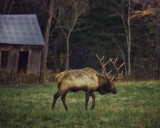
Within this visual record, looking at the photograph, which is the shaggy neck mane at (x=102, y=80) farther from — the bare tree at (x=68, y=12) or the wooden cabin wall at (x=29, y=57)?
the bare tree at (x=68, y=12)

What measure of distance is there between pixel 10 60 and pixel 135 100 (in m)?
15.4

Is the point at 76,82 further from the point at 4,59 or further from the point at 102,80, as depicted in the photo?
the point at 4,59

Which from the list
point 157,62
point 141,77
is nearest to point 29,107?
point 141,77

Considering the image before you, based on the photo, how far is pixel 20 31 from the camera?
31.4 meters

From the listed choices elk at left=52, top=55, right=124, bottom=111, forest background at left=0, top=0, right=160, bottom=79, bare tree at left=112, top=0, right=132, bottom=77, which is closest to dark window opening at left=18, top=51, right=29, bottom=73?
forest background at left=0, top=0, right=160, bottom=79

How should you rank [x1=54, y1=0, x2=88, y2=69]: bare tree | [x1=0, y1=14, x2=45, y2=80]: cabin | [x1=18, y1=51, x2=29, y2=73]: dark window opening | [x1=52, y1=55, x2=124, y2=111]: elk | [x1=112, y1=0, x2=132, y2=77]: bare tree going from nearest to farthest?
[x1=52, y1=55, x2=124, y2=111]: elk → [x1=0, y1=14, x2=45, y2=80]: cabin → [x1=18, y1=51, x2=29, y2=73]: dark window opening → [x1=112, y1=0, x2=132, y2=77]: bare tree → [x1=54, y1=0, x2=88, y2=69]: bare tree

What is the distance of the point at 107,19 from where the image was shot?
40062 millimetres

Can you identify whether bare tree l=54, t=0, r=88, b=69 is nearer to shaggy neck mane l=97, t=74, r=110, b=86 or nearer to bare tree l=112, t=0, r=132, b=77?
bare tree l=112, t=0, r=132, b=77

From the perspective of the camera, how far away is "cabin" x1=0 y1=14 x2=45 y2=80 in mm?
30453

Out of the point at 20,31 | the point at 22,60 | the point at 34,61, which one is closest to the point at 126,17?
the point at 22,60

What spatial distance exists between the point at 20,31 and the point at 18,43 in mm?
1359

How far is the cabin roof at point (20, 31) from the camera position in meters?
30.5

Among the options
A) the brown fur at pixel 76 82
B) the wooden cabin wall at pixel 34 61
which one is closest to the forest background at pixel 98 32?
the wooden cabin wall at pixel 34 61

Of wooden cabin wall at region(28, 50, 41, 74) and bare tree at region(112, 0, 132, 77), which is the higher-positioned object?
bare tree at region(112, 0, 132, 77)
